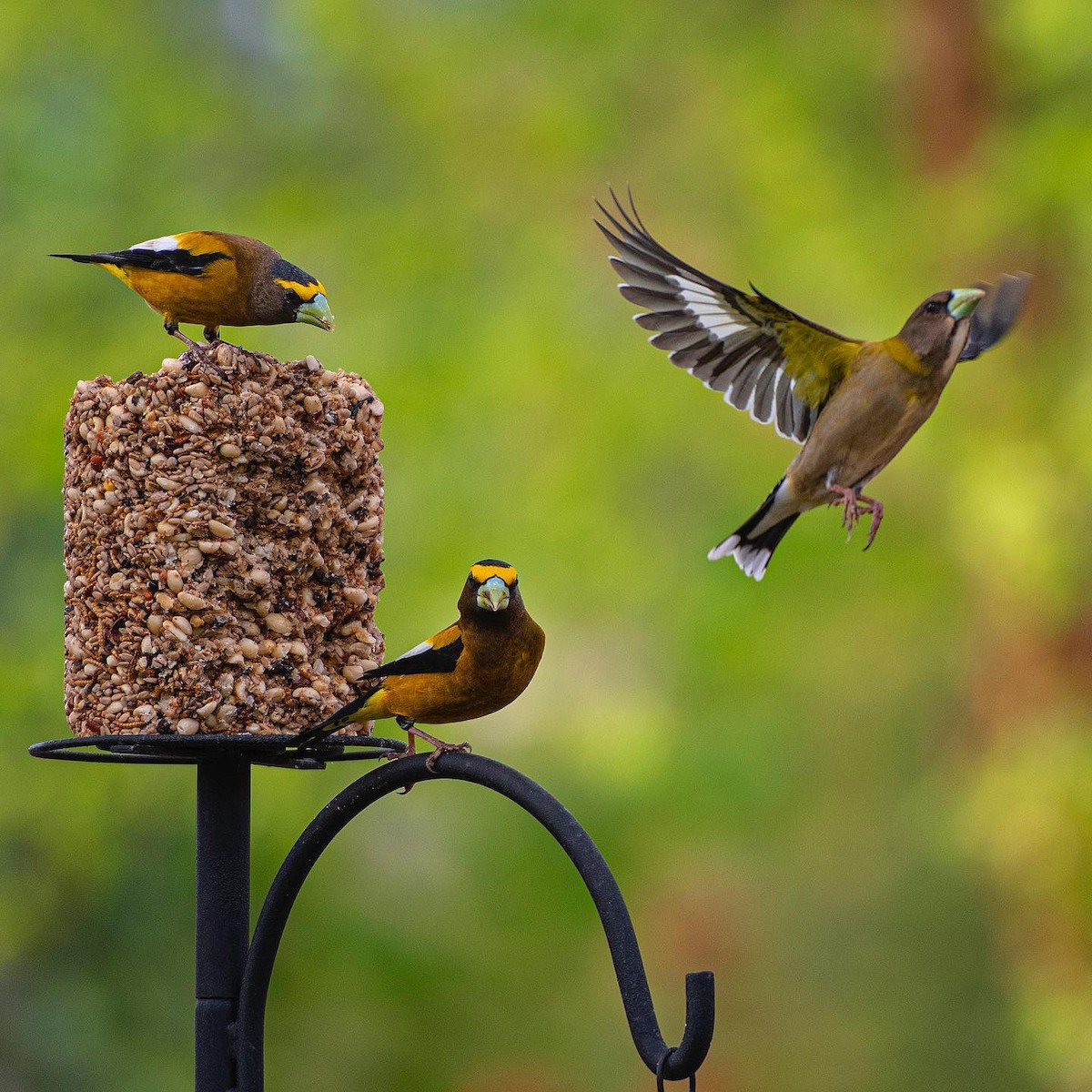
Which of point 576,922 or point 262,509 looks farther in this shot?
point 576,922

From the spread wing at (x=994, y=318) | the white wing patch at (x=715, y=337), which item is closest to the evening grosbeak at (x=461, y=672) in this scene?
the white wing patch at (x=715, y=337)

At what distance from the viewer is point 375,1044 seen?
9.50 metres

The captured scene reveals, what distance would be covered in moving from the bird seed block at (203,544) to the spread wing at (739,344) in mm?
764

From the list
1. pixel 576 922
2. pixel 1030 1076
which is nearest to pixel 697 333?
pixel 576 922

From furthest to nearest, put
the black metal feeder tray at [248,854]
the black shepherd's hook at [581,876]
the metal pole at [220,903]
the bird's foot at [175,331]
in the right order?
the bird's foot at [175,331] → the metal pole at [220,903] → the black metal feeder tray at [248,854] → the black shepherd's hook at [581,876]

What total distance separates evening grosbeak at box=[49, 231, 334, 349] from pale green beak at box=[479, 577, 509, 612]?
0.81m

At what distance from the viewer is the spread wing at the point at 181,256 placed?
10.1ft

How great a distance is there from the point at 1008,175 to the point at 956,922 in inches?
226

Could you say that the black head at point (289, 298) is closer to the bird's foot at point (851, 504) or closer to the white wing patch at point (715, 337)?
the white wing patch at point (715, 337)

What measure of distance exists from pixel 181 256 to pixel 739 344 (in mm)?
1237

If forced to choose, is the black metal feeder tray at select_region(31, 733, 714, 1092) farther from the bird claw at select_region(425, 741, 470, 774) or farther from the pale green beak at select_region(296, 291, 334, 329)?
the pale green beak at select_region(296, 291, 334, 329)

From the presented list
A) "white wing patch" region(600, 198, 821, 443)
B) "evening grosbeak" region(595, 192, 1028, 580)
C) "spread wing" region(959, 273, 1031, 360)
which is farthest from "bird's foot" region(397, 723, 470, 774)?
"spread wing" region(959, 273, 1031, 360)

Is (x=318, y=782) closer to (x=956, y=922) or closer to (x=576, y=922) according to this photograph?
(x=576, y=922)

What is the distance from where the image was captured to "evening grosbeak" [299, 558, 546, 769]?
8.77 ft
